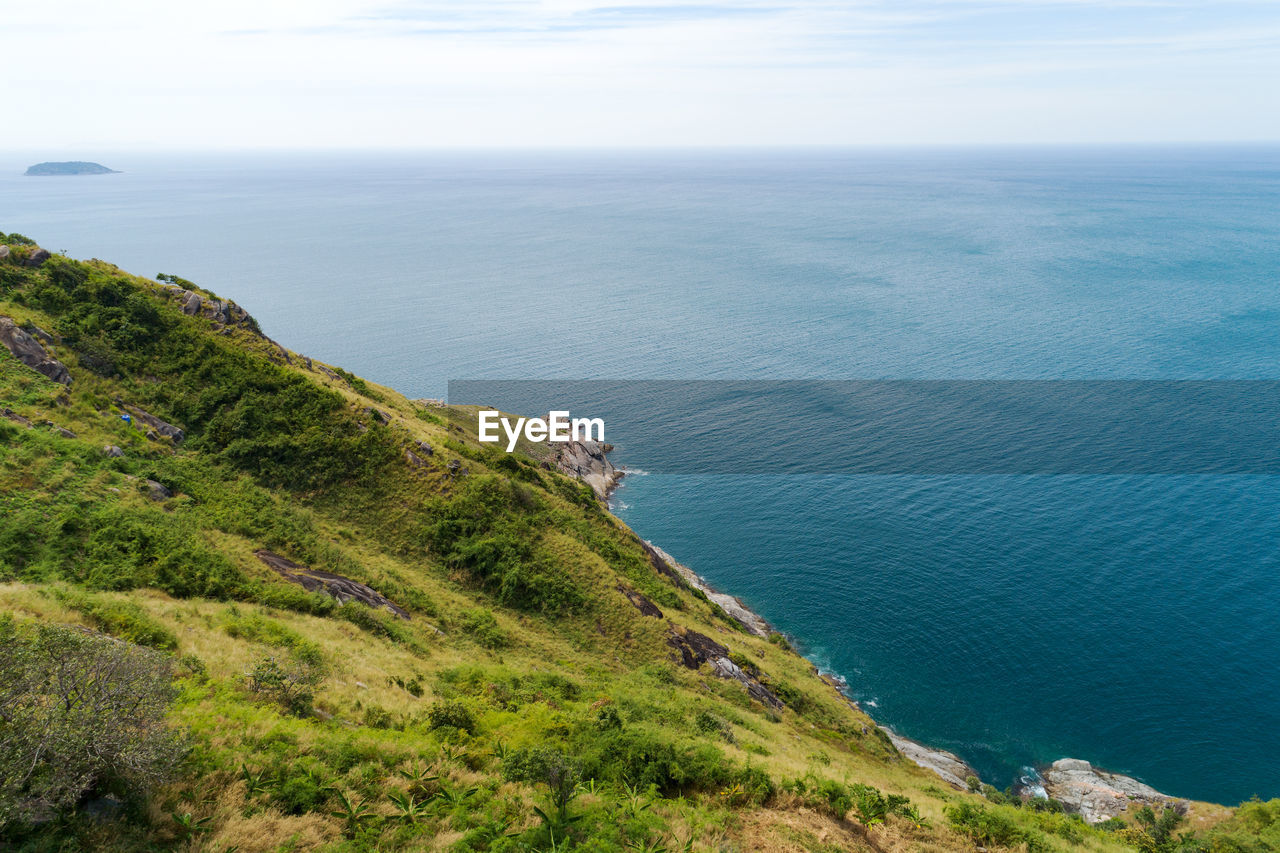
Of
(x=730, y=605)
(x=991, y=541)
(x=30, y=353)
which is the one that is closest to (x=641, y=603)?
(x=730, y=605)

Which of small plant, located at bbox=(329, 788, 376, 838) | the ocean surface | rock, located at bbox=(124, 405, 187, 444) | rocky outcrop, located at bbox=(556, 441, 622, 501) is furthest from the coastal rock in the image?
small plant, located at bbox=(329, 788, 376, 838)

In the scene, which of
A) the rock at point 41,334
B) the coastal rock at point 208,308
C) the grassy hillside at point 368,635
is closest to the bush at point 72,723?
the grassy hillside at point 368,635

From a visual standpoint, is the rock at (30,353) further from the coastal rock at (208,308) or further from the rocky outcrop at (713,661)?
the rocky outcrop at (713,661)

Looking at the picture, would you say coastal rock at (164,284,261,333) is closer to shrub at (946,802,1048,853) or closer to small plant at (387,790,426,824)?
small plant at (387,790,426,824)

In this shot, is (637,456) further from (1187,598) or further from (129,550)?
(129,550)

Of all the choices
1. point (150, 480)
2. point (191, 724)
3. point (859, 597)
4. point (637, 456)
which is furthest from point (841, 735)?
A: point (637, 456)

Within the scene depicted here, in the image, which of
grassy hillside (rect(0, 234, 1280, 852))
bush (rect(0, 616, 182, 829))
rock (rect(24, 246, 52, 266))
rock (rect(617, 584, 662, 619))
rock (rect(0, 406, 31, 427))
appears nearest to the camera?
bush (rect(0, 616, 182, 829))
